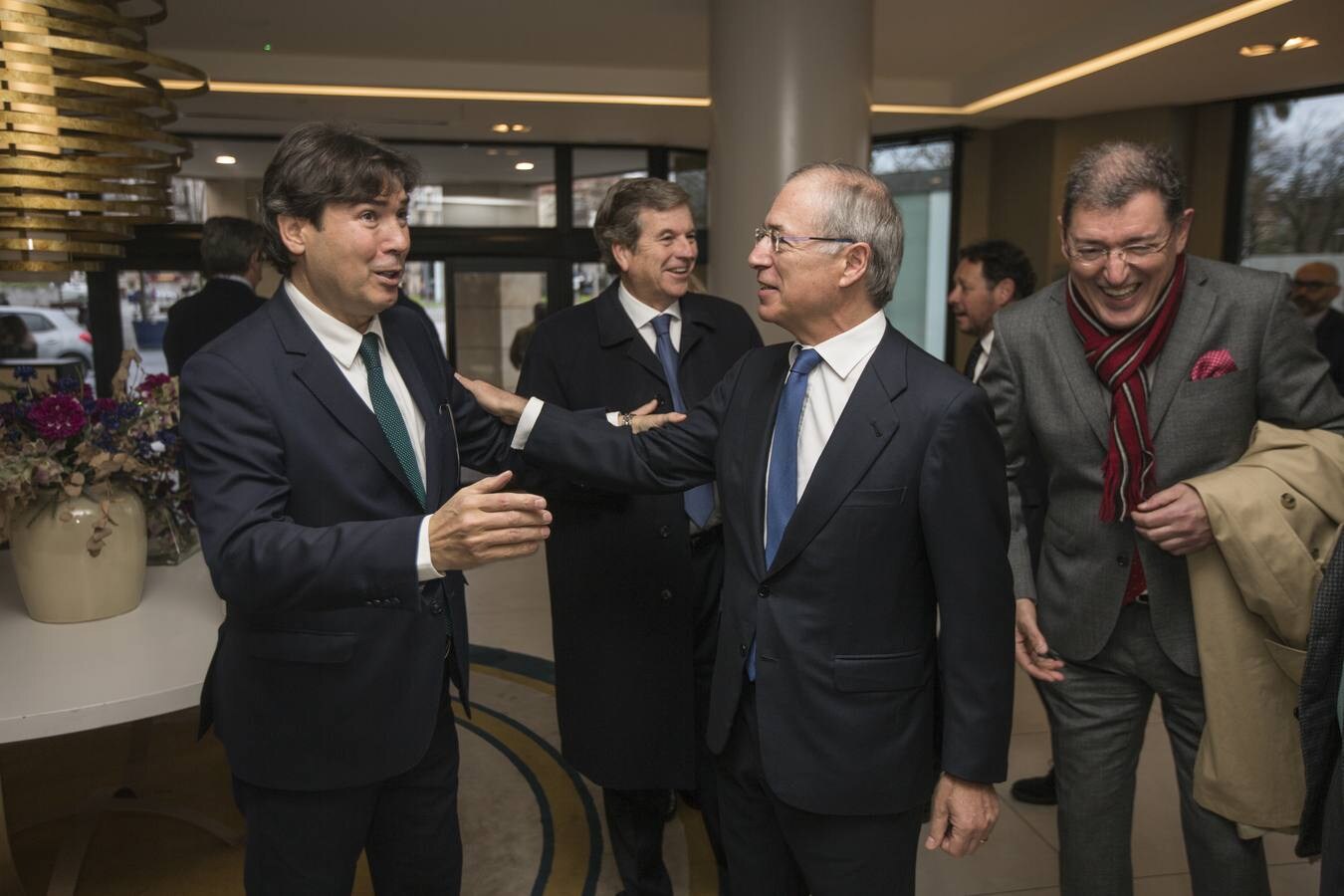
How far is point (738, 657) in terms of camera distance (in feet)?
5.93

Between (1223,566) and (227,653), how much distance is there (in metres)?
1.80

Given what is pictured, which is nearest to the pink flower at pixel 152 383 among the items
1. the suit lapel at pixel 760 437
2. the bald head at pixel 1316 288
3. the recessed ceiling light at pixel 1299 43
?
the suit lapel at pixel 760 437

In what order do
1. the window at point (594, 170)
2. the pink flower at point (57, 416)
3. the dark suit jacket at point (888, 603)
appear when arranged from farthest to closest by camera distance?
the window at point (594, 170) < the pink flower at point (57, 416) < the dark suit jacket at point (888, 603)

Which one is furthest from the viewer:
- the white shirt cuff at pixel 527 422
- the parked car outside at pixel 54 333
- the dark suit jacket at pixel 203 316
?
the parked car outside at pixel 54 333

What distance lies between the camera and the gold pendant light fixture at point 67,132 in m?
2.59

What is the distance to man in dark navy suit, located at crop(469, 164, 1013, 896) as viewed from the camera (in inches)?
65.4

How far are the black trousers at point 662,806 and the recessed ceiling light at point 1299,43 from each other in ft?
18.8

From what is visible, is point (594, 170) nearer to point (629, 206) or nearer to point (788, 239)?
point (629, 206)

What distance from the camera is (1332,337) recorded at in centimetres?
593

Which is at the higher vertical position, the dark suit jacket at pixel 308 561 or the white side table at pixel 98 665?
the dark suit jacket at pixel 308 561

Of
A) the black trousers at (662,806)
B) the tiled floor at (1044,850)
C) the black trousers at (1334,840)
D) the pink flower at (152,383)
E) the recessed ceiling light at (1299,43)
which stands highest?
the recessed ceiling light at (1299,43)

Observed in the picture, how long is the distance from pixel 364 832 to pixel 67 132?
80.2 inches

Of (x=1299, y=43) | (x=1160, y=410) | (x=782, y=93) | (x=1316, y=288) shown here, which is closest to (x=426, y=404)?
(x=1160, y=410)

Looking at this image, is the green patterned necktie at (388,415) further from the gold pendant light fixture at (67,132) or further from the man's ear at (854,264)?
the gold pendant light fixture at (67,132)
